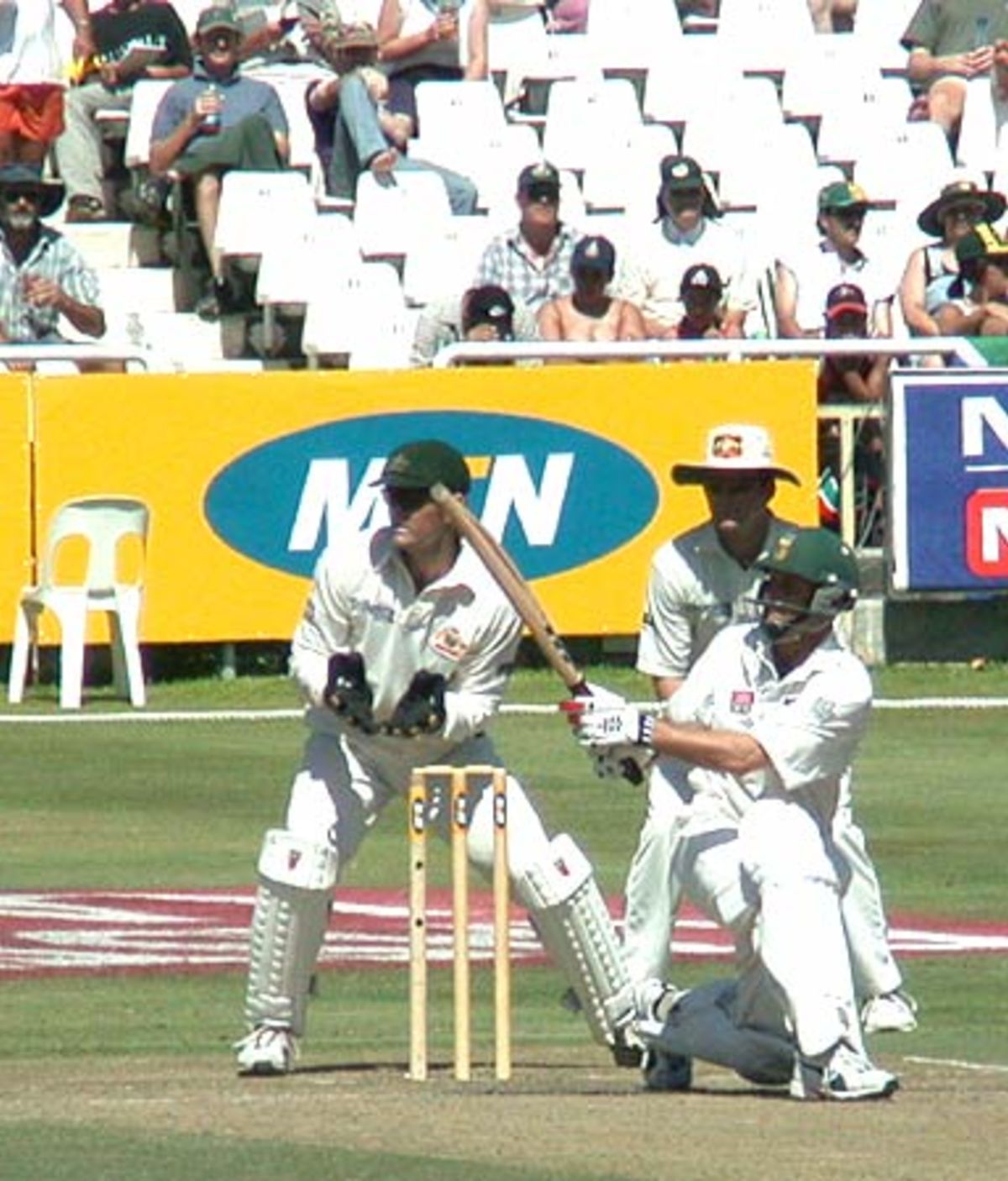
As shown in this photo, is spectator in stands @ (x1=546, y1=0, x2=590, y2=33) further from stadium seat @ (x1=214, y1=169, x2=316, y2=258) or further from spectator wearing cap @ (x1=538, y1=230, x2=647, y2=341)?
spectator wearing cap @ (x1=538, y1=230, x2=647, y2=341)

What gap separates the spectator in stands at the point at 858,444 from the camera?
21.4 meters

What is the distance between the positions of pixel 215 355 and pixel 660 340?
3017 mm

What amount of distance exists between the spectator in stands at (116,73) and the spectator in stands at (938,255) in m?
4.77

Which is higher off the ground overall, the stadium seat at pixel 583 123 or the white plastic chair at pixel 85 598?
the stadium seat at pixel 583 123

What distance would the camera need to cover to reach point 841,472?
21391 millimetres

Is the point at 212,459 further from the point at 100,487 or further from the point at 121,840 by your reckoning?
the point at 121,840

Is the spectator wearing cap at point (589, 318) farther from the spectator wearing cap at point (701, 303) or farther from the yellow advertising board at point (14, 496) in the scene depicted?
the yellow advertising board at point (14, 496)

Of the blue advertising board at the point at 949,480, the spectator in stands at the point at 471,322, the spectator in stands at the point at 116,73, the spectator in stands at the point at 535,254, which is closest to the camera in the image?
the blue advertising board at the point at 949,480

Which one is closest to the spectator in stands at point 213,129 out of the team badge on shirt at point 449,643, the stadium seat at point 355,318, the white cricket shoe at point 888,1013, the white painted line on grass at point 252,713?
the stadium seat at point 355,318

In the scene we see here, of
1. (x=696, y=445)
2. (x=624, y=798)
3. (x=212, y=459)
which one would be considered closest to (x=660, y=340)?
(x=696, y=445)

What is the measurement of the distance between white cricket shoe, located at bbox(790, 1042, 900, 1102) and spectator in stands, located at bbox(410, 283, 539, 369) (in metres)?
11.7

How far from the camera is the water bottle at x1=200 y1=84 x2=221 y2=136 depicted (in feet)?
75.7

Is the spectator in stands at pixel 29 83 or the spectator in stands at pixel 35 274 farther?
the spectator in stands at pixel 29 83

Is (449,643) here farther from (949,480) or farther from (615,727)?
(949,480)
